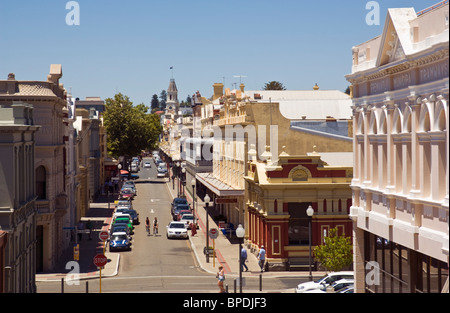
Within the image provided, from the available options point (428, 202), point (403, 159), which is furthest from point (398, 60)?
point (428, 202)

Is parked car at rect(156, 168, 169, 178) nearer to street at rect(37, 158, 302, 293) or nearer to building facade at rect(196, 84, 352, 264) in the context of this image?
building facade at rect(196, 84, 352, 264)

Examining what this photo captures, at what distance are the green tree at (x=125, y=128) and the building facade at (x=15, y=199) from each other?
279 feet

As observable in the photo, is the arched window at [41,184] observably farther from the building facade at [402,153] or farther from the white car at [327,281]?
the building facade at [402,153]

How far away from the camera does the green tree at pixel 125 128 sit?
403ft

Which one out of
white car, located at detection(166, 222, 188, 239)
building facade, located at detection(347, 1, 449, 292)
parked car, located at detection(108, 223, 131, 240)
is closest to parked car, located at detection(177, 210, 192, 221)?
white car, located at detection(166, 222, 188, 239)

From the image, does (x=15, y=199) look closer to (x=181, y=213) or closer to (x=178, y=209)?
(x=181, y=213)

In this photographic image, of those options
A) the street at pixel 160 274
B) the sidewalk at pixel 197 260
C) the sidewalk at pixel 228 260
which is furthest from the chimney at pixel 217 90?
the sidewalk at pixel 228 260

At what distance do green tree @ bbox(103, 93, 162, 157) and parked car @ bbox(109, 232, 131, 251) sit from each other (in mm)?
68663

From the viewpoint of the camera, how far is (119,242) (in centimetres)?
5375

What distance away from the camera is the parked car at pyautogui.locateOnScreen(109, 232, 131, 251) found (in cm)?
5359

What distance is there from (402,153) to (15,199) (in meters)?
17.4

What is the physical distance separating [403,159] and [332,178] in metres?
23.9

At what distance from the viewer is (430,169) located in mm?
21250
